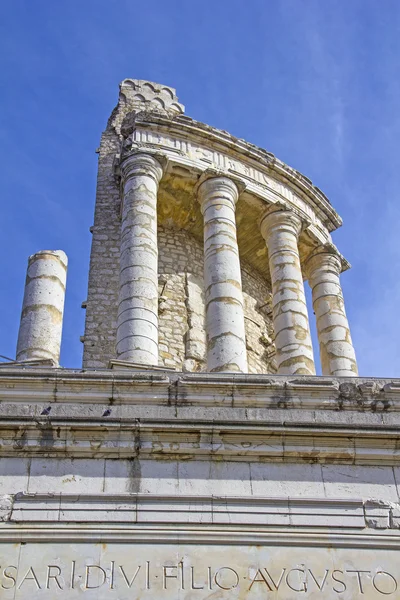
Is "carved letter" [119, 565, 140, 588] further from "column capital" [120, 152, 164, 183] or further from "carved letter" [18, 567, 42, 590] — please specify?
"column capital" [120, 152, 164, 183]

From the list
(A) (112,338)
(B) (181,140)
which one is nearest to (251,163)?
(B) (181,140)

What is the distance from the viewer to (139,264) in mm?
17172

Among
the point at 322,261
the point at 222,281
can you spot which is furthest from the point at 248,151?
the point at 222,281

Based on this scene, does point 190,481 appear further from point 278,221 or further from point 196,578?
point 278,221

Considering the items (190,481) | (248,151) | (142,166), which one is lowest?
Result: (190,481)

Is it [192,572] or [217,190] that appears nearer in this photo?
[192,572]

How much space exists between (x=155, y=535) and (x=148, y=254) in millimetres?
9713

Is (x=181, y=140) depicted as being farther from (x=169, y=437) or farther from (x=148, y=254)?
(x=169, y=437)

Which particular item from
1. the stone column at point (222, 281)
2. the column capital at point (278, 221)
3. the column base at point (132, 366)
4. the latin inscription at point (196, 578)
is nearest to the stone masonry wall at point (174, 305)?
the stone column at point (222, 281)

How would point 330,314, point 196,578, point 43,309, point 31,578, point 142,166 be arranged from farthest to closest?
point 330,314, point 142,166, point 43,309, point 196,578, point 31,578

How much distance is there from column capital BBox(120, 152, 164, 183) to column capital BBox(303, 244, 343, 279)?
483 cm

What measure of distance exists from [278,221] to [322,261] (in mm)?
1913

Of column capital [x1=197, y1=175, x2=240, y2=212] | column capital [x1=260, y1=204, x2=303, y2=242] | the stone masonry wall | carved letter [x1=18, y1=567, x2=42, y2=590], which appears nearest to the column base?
carved letter [x1=18, y1=567, x2=42, y2=590]

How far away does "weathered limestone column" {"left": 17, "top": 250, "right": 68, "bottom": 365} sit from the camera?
12.9m
